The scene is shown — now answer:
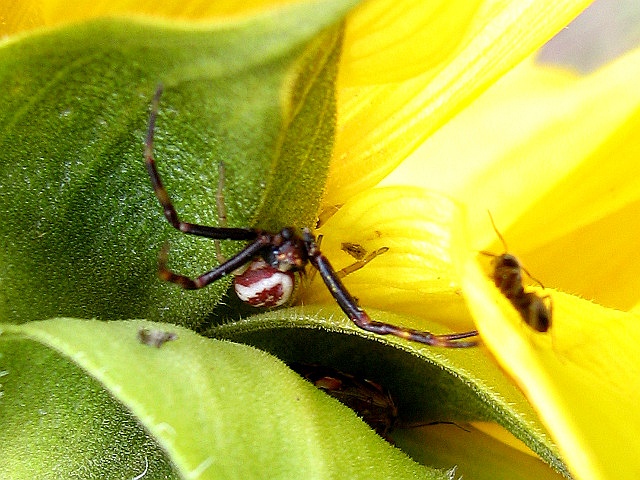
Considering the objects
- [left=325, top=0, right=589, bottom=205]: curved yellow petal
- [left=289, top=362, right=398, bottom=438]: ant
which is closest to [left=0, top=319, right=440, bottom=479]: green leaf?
[left=289, top=362, right=398, bottom=438]: ant

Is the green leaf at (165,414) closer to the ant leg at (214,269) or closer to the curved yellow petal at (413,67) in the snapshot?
the ant leg at (214,269)

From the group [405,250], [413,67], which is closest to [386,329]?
[405,250]

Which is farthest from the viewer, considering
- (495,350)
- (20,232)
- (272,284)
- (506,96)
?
(506,96)

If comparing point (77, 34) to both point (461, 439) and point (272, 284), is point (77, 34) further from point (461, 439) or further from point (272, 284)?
point (461, 439)

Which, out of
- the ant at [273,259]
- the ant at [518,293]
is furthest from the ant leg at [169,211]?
the ant at [518,293]

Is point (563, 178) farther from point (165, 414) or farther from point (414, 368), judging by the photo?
point (165, 414)

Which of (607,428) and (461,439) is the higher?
(607,428)

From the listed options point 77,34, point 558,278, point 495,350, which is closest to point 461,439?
point 558,278
